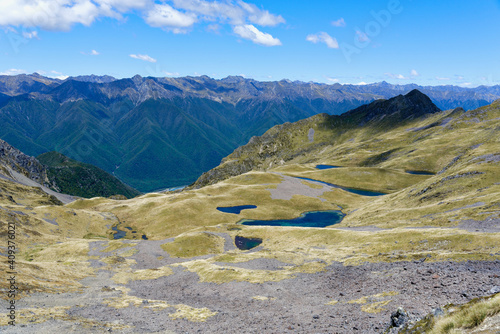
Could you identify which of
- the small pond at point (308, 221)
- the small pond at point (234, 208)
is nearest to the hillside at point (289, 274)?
the small pond at point (308, 221)

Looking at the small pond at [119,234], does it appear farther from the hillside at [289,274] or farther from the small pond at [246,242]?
the small pond at [246,242]

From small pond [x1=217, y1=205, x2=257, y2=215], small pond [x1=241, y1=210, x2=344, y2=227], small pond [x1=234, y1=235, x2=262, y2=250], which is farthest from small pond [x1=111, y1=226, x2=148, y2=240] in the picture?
small pond [x1=234, y1=235, x2=262, y2=250]

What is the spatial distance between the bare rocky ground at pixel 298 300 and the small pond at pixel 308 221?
8196cm

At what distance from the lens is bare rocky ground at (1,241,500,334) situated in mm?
31469

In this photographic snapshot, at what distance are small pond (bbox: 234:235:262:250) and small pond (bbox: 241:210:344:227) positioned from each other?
34234mm

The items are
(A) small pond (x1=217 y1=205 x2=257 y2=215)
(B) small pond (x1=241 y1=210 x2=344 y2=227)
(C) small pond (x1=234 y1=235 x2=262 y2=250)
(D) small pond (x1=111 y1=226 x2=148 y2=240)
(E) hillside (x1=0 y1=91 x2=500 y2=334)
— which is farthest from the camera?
(A) small pond (x1=217 y1=205 x2=257 y2=215)

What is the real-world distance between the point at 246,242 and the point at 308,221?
49874 millimetres

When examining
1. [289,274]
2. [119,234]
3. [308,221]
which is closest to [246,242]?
[289,274]

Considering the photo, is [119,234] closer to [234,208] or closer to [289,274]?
[234,208]

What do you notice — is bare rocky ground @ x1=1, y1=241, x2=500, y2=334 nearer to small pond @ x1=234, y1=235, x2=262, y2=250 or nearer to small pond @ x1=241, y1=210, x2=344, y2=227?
small pond @ x1=234, y1=235, x2=262, y2=250

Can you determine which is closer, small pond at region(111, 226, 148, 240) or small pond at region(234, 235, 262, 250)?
small pond at region(234, 235, 262, 250)

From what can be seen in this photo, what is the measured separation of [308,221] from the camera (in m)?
142

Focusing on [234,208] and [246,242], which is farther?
[234,208]

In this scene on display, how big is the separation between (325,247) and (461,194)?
188ft
